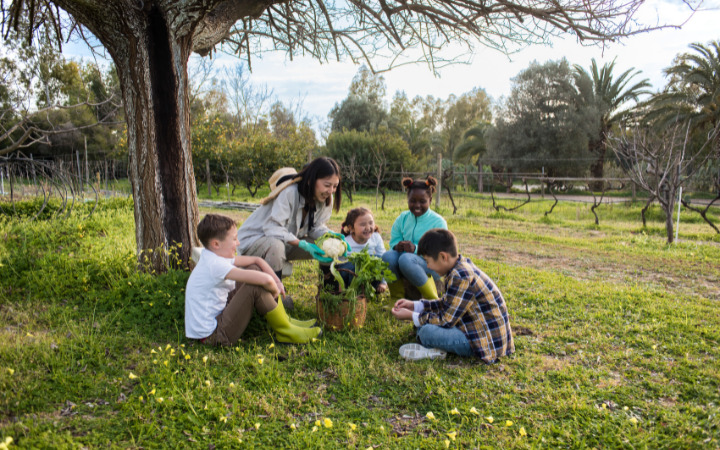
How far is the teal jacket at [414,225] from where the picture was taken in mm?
4484

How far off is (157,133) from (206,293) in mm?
2097

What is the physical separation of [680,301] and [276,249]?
407cm

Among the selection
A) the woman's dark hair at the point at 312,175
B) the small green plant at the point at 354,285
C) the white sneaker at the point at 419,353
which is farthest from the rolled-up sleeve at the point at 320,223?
the white sneaker at the point at 419,353

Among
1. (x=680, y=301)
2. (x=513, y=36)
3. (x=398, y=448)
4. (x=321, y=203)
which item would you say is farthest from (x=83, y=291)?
(x=680, y=301)

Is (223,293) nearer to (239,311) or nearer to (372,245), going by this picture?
(239,311)

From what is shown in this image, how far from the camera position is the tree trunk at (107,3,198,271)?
4.32 m

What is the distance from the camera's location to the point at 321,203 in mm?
4406

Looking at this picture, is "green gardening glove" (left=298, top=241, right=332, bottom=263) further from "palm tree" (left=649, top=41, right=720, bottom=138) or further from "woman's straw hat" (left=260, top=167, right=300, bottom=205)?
"palm tree" (left=649, top=41, right=720, bottom=138)

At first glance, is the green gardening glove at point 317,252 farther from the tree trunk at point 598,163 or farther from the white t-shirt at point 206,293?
the tree trunk at point 598,163

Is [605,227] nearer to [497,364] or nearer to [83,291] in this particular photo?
[497,364]

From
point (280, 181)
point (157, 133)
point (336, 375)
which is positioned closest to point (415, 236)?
point (280, 181)

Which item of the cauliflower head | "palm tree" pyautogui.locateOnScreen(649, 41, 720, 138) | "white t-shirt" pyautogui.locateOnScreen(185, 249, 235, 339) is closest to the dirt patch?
the cauliflower head

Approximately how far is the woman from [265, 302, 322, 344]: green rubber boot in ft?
2.04

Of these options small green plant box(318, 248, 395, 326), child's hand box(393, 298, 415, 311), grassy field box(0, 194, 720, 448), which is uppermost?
small green plant box(318, 248, 395, 326)
